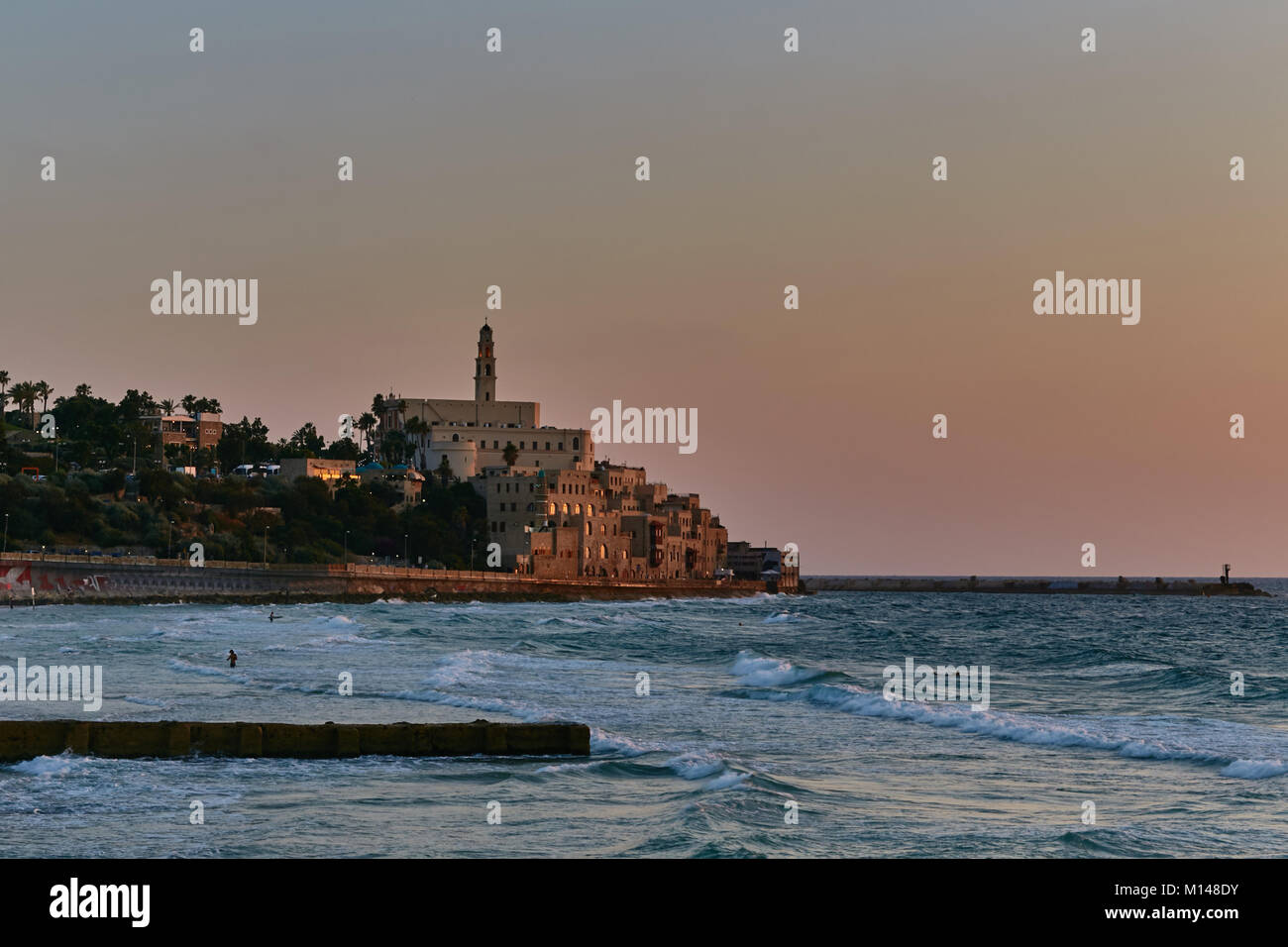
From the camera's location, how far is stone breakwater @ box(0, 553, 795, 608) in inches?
5012

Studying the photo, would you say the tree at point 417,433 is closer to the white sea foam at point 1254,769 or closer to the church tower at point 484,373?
the church tower at point 484,373

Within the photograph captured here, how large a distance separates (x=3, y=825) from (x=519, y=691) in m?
24.2

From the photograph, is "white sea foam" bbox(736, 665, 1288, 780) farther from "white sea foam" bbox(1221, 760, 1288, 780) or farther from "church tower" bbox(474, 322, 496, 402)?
"church tower" bbox(474, 322, 496, 402)

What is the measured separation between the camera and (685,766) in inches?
1054

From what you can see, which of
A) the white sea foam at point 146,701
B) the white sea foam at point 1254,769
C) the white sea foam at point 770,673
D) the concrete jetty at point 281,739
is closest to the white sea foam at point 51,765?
the concrete jetty at point 281,739

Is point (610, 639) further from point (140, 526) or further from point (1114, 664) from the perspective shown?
point (140, 526)

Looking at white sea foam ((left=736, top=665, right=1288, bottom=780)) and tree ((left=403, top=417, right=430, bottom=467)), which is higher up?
tree ((left=403, top=417, right=430, bottom=467))

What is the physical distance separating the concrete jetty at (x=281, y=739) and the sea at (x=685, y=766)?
17.3 inches

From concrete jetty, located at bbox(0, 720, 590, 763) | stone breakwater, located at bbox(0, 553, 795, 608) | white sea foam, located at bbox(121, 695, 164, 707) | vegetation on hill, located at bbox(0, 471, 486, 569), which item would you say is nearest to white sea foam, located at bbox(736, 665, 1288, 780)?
concrete jetty, located at bbox(0, 720, 590, 763)

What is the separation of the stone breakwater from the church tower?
37.3 meters

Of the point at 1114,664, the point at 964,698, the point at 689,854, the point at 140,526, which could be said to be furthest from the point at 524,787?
the point at 140,526

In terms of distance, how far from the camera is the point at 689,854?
18844mm
